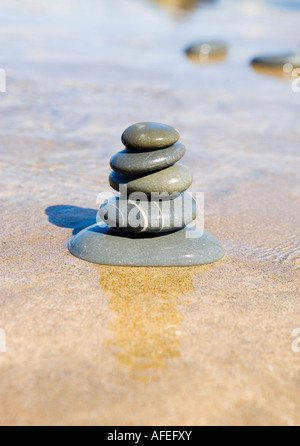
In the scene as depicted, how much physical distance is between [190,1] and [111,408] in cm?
3595

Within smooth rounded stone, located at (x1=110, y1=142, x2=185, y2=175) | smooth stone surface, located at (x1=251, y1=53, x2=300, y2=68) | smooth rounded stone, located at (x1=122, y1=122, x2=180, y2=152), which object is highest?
smooth stone surface, located at (x1=251, y1=53, x2=300, y2=68)

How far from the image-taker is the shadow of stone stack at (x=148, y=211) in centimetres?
366

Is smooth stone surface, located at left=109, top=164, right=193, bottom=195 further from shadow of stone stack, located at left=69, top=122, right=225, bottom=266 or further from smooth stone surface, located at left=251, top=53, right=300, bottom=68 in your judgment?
smooth stone surface, located at left=251, top=53, right=300, bottom=68

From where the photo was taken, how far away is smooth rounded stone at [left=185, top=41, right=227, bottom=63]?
13773 millimetres

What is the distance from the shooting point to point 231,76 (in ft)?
38.3

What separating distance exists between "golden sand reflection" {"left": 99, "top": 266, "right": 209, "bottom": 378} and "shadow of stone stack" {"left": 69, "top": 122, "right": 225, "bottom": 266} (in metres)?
0.12

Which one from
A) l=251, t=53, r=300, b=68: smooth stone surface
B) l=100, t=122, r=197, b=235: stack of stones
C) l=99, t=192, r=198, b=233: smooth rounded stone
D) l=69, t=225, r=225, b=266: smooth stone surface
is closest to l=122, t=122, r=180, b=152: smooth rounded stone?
l=100, t=122, r=197, b=235: stack of stones

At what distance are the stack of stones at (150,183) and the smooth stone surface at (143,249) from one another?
91 millimetres

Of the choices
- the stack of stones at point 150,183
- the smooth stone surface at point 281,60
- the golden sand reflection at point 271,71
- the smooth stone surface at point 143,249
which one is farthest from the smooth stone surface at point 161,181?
the smooth stone surface at point 281,60

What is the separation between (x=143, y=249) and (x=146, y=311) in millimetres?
712

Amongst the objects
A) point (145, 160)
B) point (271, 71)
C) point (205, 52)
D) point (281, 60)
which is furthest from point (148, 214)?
point (205, 52)

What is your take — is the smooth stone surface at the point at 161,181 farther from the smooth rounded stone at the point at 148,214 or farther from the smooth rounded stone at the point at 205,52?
the smooth rounded stone at the point at 205,52

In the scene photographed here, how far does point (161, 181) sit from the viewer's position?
3709 millimetres

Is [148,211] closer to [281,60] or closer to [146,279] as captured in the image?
[146,279]
